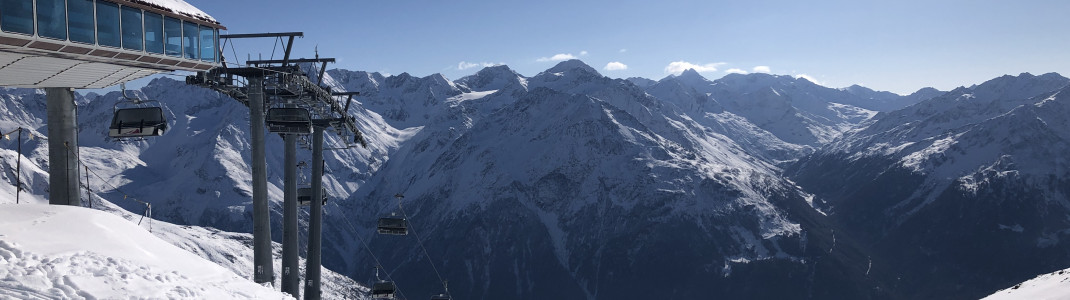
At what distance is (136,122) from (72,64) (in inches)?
192

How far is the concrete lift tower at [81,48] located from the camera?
76.5 feet

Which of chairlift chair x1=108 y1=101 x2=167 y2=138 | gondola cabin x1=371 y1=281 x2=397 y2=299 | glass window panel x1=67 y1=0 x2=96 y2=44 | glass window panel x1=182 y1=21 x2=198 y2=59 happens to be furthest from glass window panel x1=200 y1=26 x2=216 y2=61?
gondola cabin x1=371 y1=281 x2=397 y2=299

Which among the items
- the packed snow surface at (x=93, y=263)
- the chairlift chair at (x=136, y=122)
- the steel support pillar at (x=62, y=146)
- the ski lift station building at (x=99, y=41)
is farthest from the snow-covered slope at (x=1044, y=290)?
the steel support pillar at (x=62, y=146)

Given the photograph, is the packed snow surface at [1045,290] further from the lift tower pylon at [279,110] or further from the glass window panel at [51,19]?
the glass window panel at [51,19]

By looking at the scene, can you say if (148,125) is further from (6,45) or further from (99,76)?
(6,45)

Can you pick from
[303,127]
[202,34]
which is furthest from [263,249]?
[202,34]

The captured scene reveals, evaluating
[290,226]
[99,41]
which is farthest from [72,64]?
[290,226]

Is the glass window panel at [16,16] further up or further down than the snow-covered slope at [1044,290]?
further up

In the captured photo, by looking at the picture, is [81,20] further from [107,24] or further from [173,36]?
[173,36]

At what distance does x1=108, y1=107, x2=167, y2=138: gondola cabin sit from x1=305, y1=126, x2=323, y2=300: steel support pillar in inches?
571

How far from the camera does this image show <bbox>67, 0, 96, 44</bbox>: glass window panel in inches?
960

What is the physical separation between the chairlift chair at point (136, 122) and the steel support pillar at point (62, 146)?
145 cm

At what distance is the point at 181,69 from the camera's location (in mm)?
30609

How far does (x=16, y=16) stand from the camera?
22422mm
